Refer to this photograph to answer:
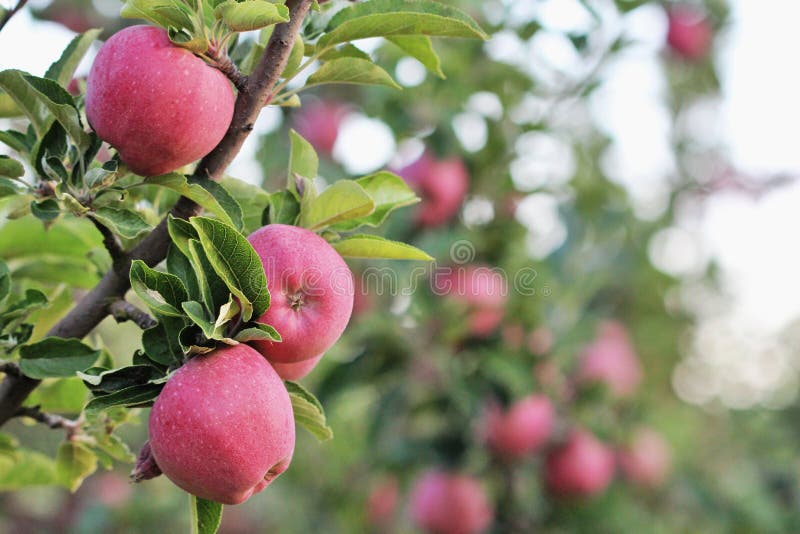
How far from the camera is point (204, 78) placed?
0.77 m

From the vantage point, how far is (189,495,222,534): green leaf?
0.79m

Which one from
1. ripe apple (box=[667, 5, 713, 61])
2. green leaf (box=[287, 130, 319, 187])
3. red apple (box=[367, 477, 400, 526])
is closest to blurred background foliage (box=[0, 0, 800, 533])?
red apple (box=[367, 477, 400, 526])

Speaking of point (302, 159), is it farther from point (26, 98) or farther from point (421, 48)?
point (26, 98)

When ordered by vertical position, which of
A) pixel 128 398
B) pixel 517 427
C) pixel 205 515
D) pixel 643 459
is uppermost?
pixel 128 398

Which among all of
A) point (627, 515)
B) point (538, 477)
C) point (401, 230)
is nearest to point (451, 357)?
point (401, 230)

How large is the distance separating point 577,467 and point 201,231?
1919mm

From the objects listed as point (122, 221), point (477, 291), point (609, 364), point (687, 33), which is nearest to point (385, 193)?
point (122, 221)

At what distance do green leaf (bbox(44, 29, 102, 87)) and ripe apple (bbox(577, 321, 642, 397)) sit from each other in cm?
192

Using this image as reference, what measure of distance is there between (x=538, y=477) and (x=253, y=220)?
1.88 meters

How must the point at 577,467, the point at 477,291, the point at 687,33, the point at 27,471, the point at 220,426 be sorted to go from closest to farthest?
the point at 220,426 < the point at 27,471 < the point at 477,291 < the point at 577,467 < the point at 687,33

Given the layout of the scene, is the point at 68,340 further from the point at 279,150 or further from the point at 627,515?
the point at 627,515

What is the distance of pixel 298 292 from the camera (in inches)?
31.6

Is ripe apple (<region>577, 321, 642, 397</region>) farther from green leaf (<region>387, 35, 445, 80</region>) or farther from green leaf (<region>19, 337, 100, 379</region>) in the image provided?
green leaf (<region>19, 337, 100, 379</region>)

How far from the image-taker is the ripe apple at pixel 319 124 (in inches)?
105
